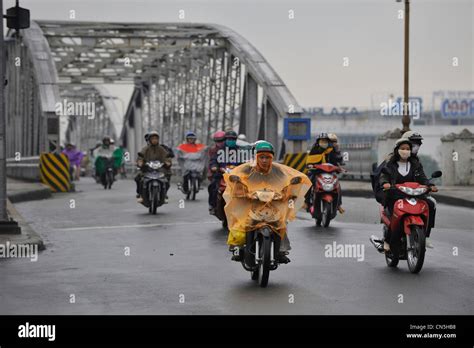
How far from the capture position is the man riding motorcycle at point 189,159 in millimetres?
24062

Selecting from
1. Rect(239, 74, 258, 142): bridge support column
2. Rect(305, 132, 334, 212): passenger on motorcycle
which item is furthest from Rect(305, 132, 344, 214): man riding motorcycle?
Rect(239, 74, 258, 142): bridge support column

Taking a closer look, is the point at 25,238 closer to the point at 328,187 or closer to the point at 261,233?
the point at 261,233

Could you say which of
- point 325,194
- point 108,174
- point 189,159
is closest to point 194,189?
point 189,159

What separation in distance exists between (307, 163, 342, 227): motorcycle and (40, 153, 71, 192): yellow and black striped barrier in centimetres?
1308

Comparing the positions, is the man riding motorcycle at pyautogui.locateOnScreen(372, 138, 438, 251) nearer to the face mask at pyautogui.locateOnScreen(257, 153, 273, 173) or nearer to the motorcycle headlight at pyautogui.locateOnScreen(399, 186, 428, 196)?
the motorcycle headlight at pyautogui.locateOnScreen(399, 186, 428, 196)

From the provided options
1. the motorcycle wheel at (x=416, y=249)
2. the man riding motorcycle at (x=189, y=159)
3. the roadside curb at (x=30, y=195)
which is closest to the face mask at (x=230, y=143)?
the motorcycle wheel at (x=416, y=249)

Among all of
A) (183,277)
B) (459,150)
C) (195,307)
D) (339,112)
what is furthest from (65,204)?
(339,112)

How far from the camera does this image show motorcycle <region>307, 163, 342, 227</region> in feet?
53.1

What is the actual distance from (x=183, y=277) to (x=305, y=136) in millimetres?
19984

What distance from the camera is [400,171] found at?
1102 centimetres

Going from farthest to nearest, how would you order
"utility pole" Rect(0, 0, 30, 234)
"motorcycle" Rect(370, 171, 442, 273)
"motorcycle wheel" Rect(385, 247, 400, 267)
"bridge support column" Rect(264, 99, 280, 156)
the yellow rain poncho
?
"bridge support column" Rect(264, 99, 280, 156)
"utility pole" Rect(0, 0, 30, 234)
"motorcycle wheel" Rect(385, 247, 400, 267)
"motorcycle" Rect(370, 171, 442, 273)
the yellow rain poncho

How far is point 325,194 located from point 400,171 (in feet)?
17.2

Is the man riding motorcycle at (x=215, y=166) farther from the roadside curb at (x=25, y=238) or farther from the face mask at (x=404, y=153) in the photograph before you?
the face mask at (x=404, y=153)

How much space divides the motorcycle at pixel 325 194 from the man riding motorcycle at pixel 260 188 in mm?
6015
